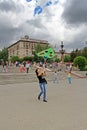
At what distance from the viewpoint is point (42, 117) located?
666cm

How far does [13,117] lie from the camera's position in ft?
22.0

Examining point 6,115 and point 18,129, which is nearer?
point 18,129

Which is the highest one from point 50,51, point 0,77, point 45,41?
point 45,41

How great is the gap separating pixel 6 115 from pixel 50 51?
45.2 m

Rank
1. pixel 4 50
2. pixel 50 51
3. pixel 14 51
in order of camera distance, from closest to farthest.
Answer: pixel 50 51 < pixel 4 50 < pixel 14 51

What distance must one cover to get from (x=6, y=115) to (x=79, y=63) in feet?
126

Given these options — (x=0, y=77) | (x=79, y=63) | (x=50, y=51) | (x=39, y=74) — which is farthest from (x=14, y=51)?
(x=39, y=74)

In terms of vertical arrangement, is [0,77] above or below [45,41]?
below

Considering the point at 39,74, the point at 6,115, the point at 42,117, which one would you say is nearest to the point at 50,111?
the point at 42,117

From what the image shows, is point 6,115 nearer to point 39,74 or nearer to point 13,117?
point 13,117

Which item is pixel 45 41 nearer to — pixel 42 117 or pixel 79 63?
pixel 79 63

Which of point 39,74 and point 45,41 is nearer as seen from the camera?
point 39,74

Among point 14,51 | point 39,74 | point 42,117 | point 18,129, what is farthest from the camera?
point 14,51

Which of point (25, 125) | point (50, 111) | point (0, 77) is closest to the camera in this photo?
point (25, 125)
